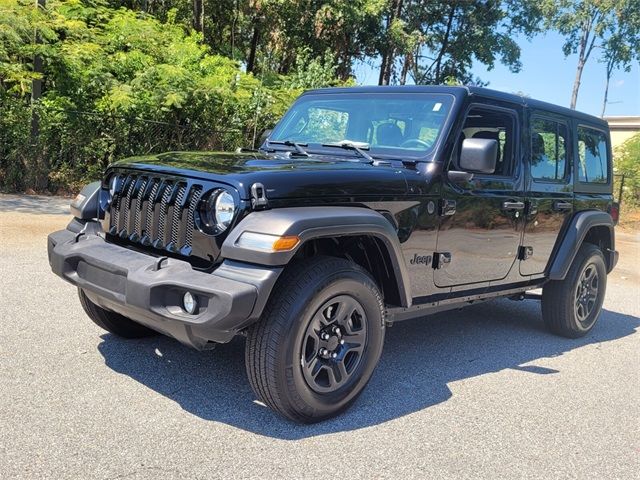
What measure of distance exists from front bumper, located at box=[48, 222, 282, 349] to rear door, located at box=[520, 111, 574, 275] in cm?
267

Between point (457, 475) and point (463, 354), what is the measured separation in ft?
6.68

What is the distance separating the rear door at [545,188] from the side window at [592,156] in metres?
0.26

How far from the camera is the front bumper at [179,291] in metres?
2.92

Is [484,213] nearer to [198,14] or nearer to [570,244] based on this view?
[570,244]

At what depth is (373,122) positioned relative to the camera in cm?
447

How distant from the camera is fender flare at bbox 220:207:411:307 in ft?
9.84

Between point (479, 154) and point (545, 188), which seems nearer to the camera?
point (479, 154)

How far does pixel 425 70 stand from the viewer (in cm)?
2673

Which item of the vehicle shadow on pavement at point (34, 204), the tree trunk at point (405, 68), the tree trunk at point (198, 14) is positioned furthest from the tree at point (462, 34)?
the vehicle shadow on pavement at point (34, 204)

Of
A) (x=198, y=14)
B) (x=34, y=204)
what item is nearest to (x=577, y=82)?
(x=198, y=14)

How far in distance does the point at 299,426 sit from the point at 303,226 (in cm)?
111

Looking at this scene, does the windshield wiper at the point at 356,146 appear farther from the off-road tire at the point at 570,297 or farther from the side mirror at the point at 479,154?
the off-road tire at the point at 570,297

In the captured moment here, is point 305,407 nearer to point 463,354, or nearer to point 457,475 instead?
point 457,475

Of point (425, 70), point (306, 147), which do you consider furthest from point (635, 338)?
point (425, 70)
